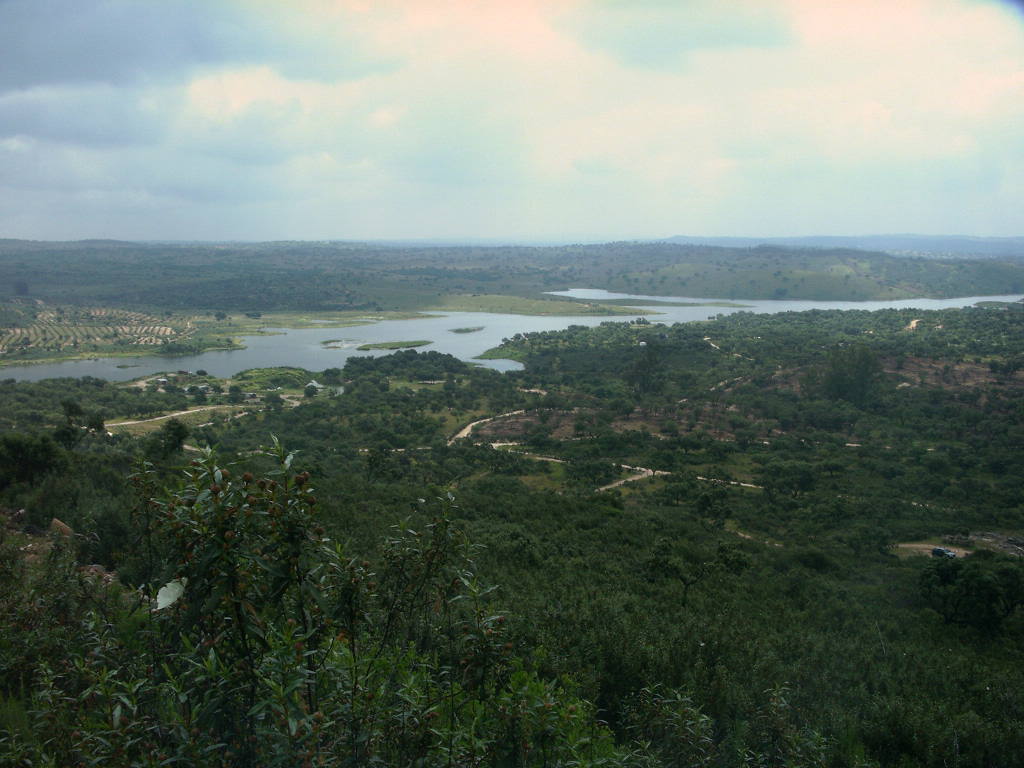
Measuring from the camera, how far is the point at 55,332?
65375 mm

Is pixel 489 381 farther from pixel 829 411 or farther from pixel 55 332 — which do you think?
pixel 55 332

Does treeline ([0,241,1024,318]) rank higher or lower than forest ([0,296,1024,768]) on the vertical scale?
higher

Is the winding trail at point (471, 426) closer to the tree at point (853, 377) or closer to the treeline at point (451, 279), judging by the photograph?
the tree at point (853, 377)

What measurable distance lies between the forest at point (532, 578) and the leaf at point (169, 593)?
1 cm

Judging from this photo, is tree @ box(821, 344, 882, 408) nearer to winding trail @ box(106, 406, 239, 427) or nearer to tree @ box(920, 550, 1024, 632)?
tree @ box(920, 550, 1024, 632)

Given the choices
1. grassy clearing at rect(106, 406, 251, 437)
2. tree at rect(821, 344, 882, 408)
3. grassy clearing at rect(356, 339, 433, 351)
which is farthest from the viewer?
grassy clearing at rect(356, 339, 433, 351)

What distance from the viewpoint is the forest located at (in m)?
2.42

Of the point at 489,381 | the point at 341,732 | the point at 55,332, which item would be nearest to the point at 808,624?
the point at 341,732

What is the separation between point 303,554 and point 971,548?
19.8 metres

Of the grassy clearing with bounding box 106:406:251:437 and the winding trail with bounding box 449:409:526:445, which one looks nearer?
the grassy clearing with bounding box 106:406:251:437

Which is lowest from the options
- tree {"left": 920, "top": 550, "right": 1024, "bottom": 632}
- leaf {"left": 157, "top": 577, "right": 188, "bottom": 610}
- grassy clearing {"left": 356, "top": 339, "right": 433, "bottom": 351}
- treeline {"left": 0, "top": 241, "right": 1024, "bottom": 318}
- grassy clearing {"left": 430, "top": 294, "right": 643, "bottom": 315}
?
Answer: tree {"left": 920, "top": 550, "right": 1024, "bottom": 632}

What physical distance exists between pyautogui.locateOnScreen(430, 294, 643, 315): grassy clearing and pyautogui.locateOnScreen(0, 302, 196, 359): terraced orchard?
36733mm

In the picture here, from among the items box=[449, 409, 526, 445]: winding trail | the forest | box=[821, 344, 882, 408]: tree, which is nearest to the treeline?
box=[449, 409, 526, 445]: winding trail

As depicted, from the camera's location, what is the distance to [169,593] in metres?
2.12
